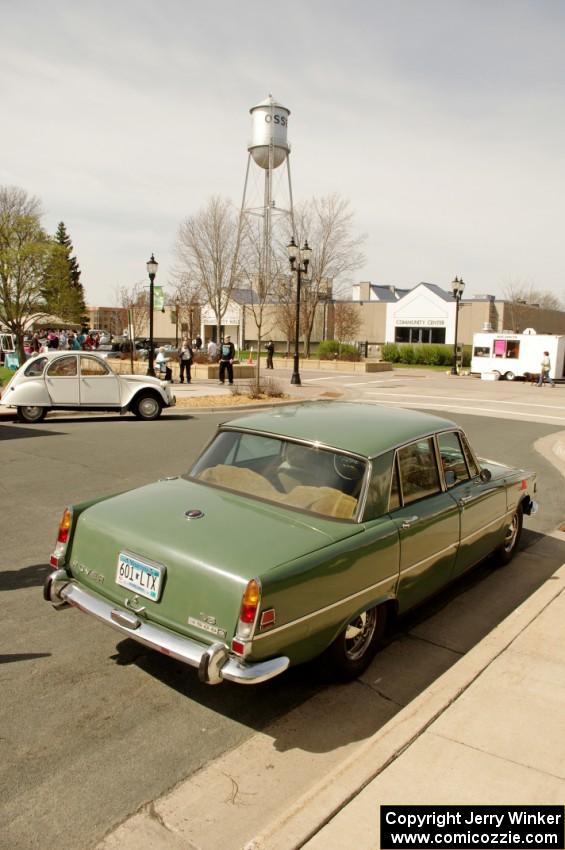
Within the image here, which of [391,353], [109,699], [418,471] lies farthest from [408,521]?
[391,353]

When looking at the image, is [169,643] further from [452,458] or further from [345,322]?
[345,322]

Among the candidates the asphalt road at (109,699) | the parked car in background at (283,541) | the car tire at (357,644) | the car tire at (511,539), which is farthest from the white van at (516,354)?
the car tire at (357,644)

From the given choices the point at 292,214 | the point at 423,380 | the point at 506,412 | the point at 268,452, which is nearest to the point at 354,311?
the point at 292,214

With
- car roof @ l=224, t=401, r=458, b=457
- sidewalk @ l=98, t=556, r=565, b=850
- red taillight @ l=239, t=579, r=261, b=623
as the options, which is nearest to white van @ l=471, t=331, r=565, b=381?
car roof @ l=224, t=401, r=458, b=457

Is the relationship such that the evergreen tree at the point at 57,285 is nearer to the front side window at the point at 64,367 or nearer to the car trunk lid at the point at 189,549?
the front side window at the point at 64,367

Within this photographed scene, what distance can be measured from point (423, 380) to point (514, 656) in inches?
1233

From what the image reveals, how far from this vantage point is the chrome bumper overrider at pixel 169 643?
3.28 m

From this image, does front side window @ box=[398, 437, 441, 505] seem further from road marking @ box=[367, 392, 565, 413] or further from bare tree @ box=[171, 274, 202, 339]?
bare tree @ box=[171, 274, 202, 339]

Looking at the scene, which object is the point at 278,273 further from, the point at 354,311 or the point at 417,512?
the point at 417,512

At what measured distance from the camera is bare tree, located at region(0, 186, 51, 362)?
1211 inches

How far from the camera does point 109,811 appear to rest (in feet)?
9.64

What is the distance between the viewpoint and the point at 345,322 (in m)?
61.2

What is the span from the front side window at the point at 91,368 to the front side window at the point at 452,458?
11357mm

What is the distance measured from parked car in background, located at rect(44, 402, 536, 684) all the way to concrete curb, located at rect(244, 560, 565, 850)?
1.75ft
